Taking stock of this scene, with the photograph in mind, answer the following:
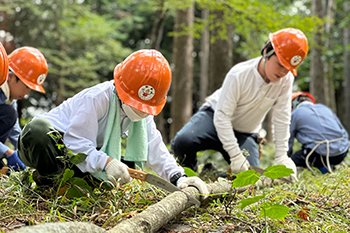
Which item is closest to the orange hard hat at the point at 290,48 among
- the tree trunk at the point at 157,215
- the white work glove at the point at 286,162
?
the white work glove at the point at 286,162

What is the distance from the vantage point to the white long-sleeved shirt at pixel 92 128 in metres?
2.21

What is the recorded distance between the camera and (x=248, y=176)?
1.79m

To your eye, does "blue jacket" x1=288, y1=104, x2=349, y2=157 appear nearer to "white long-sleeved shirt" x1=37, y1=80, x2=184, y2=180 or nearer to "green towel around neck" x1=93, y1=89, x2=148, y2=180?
"white long-sleeved shirt" x1=37, y1=80, x2=184, y2=180

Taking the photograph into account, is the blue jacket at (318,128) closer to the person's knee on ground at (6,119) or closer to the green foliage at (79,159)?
the green foliage at (79,159)

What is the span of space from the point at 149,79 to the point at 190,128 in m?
1.61

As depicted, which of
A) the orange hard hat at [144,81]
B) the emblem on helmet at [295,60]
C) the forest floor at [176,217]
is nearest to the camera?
the forest floor at [176,217]

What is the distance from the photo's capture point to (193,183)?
234 centimetres

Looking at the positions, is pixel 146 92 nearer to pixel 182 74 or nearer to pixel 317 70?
pixel 182 74

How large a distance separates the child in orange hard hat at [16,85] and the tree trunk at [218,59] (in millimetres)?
3812

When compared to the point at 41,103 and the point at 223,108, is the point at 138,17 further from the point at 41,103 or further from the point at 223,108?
the point at 223,108

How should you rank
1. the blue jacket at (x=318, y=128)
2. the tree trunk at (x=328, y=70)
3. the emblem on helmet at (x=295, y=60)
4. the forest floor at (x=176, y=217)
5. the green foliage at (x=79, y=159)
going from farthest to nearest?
the tree trunk at (x=328, y=70), the blue jacket at (x=318, y=128), the emblem on helmet at (x=295, y=60), the green foliage at (x=79, y=159), the forest floor at (x=176, y=217)

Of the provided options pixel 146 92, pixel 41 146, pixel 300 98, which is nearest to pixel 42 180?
pixel 41 146

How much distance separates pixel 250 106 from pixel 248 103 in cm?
4

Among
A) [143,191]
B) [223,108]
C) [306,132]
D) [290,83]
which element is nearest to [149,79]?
[143,191]
